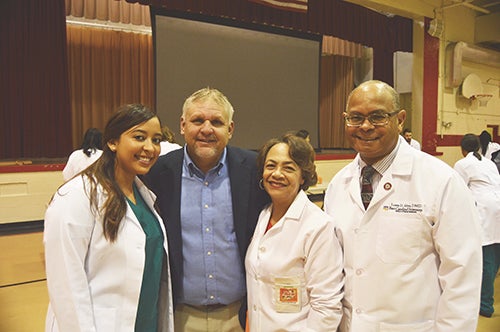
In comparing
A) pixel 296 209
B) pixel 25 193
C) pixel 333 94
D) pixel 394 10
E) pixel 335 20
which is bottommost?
pixel 25 193

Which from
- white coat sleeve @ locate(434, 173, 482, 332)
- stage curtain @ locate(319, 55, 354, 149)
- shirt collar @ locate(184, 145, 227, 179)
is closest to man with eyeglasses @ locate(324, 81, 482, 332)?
white coat sleeve @ locate(434, 173, 482, 332)

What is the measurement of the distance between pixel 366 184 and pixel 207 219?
2.26 ft

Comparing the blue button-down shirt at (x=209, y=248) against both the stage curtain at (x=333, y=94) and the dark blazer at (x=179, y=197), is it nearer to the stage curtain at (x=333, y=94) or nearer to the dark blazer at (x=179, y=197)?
the dark blazer at (x=179, y=197)

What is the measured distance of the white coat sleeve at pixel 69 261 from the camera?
1335 mm

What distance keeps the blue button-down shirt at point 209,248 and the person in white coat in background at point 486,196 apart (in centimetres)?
286

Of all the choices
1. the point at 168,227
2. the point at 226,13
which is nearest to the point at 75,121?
the point at 226,13

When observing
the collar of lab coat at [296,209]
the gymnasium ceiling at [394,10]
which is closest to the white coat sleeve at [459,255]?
the collar of lab coat at [296,209]

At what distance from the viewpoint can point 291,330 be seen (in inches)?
61.7

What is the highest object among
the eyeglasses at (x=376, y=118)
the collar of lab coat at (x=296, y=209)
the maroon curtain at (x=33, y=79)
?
the maroon curtain at (x=33, y=79)

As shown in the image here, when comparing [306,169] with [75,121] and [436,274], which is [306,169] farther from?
[75,121]

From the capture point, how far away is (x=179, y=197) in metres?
1.79

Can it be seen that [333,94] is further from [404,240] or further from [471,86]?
[404,240]

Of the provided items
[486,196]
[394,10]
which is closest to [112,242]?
[486,196]

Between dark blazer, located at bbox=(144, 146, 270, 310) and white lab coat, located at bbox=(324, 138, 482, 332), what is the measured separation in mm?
432
